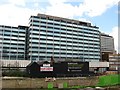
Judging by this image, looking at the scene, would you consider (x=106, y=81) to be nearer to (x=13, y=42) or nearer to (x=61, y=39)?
(x=61, y=39)

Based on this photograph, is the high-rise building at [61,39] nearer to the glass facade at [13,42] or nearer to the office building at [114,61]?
the glass facade at [13,42]

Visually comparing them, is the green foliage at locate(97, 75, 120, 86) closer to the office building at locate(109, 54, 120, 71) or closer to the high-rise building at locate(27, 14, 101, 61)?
the high-rise building at locate(27, 14, 101, 61)

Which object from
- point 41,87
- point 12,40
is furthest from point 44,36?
point 41,87

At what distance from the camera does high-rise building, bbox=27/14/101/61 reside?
135875mm

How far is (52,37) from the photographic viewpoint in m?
143

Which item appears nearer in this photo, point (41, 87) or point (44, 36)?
point (41, 87)

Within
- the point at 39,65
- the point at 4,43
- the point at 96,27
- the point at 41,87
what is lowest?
the point at 41,87

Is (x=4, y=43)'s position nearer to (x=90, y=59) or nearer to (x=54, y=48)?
(x=54, y=48)

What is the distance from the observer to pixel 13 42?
137000 mm

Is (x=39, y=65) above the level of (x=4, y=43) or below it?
below

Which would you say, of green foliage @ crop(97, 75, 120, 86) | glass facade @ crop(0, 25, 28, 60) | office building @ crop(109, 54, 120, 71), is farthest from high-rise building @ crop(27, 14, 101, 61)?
green foliage @ crop(97, 75, 120, 86)

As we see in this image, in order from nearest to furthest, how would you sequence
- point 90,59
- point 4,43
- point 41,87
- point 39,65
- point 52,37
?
point 41,87 → point 39,65 → point 4,43 → point 52,37 → point 90,59

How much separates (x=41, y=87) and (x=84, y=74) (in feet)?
60.5

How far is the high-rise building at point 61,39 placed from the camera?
13588 centimetres
